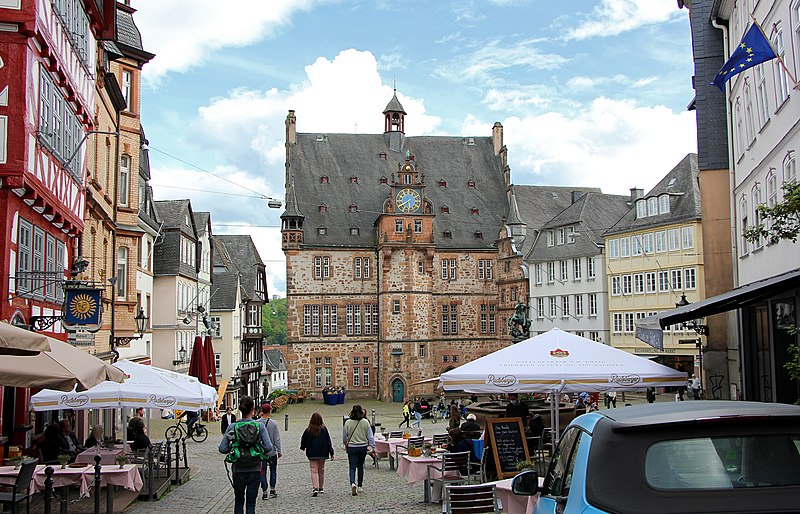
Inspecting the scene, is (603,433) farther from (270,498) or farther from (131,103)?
(131,103)

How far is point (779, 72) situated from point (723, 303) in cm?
506

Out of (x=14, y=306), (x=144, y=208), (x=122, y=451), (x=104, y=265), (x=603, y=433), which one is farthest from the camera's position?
(x=144, y=208)

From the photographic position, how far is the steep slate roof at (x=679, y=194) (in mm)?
46031

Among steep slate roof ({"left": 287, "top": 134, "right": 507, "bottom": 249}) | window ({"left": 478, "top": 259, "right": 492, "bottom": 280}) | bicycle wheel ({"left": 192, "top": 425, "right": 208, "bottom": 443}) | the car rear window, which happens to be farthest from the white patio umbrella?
window ({"left": 478, "top": 259, "right": 492, "bottom": 280})

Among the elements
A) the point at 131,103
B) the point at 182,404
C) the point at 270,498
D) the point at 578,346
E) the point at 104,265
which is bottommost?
the point at 270,498

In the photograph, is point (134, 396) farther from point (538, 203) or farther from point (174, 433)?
point (538, 203)

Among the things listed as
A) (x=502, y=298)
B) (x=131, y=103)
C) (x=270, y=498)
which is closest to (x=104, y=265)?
(x=131, y=103)

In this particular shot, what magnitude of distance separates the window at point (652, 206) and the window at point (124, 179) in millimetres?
29845

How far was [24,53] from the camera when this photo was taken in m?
15.2

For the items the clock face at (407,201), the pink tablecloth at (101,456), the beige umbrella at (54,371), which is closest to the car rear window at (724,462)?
the beige umbrella at (54,371)

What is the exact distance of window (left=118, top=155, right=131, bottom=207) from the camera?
29.7 m

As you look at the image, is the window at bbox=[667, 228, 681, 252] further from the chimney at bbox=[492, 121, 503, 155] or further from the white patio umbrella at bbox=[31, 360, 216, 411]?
the white patio umbrella at bbox=[31, 360, 216, 411]

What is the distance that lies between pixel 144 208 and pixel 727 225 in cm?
2471

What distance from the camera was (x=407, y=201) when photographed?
205 ft
